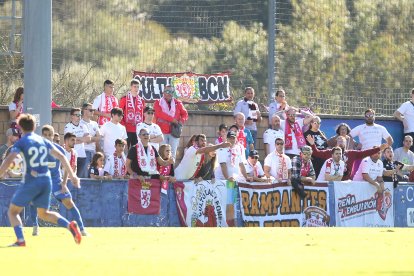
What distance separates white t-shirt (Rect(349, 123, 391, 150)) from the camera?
1139 inches

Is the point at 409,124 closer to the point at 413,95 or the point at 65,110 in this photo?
the point at 413,95

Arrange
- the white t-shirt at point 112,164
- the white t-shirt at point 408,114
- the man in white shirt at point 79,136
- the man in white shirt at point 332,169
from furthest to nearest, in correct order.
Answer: the white t-shirt at point 408,114, the man in white shirt at point 332,169, the white t-shirt at point 112,164, the man in white shirt at point 79,136

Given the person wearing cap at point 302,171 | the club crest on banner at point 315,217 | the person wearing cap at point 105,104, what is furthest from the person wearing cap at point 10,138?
the club crest on banner at point 315,217

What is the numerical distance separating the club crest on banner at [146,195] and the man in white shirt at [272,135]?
12.0ft

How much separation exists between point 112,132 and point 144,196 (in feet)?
4.93

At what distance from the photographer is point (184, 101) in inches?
1148

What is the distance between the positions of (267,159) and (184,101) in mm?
3201

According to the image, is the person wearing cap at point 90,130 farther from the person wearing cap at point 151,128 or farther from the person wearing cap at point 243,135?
the person wearing cap at point 243,135

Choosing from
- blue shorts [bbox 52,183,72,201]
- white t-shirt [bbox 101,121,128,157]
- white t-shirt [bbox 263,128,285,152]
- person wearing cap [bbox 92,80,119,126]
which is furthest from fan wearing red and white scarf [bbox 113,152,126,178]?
blue shorts [bbox 52,183,72,201]

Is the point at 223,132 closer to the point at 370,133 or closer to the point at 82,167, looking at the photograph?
the point at 82,167

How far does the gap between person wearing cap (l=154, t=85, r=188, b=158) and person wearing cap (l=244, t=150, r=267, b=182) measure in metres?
1.60
